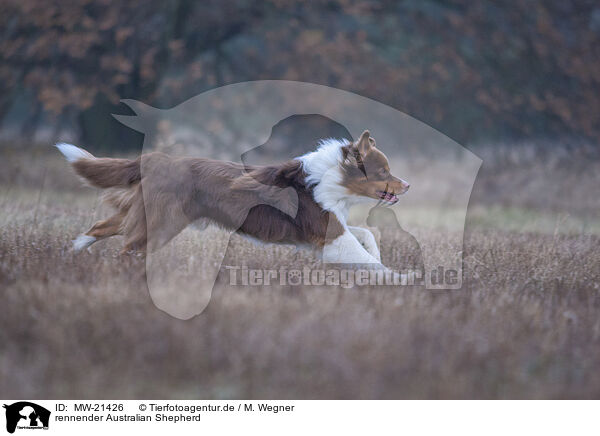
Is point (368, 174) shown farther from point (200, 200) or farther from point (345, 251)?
point (200, 200)

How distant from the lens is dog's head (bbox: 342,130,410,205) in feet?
16.9

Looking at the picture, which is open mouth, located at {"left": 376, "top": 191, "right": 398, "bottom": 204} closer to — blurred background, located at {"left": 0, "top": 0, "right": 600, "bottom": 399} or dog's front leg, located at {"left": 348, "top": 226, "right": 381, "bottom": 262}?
dog's front leg, located at {"left": 348, "top": 226, "right": 381, "bottom": 262}

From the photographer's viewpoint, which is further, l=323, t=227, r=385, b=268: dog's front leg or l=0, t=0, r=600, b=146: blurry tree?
l=0, t=0, r=600, b=146: blurry tree

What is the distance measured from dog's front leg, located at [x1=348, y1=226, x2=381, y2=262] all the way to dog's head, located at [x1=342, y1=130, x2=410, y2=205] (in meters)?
0.42

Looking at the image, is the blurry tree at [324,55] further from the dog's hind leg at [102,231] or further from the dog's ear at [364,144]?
the dog's ear at [364,144]

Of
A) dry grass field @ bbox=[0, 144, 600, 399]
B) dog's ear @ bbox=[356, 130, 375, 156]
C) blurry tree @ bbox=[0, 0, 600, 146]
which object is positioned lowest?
dry grass field @ bbox=[0, 144, 600, 399]

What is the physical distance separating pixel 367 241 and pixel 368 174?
27.5 inches

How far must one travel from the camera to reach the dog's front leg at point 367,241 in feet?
18.1

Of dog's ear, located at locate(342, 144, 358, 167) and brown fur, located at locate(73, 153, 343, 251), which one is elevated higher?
dog's ear, located at locate(342, 144, 358, 167)

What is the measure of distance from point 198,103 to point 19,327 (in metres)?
10.7
